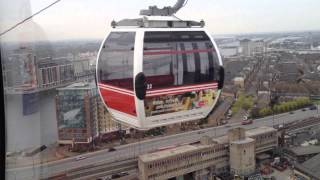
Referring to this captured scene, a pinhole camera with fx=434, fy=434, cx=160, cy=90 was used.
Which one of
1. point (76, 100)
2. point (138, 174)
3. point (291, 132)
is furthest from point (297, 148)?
point (76, 100)

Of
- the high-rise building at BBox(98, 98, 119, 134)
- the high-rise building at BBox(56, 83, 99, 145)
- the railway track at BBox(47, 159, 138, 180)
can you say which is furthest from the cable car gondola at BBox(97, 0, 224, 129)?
the high-rise building at BBox(98, 98, 119, 134)

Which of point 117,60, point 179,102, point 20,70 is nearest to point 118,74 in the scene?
point 117,60

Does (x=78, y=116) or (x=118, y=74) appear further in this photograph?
(x=78, y=116)

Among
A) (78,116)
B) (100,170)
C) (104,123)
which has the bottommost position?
(100,170)

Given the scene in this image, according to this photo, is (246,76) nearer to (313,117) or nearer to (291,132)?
(313,117)

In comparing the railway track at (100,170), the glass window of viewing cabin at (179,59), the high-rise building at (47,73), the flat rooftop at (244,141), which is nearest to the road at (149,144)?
the railway track at (100,170)

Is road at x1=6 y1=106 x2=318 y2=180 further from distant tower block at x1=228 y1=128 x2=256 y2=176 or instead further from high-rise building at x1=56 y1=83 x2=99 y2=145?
distant tower block at x1=228 y1=128 x2=256 y2=176

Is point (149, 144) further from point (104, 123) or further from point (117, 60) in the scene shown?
point (117, 60)
